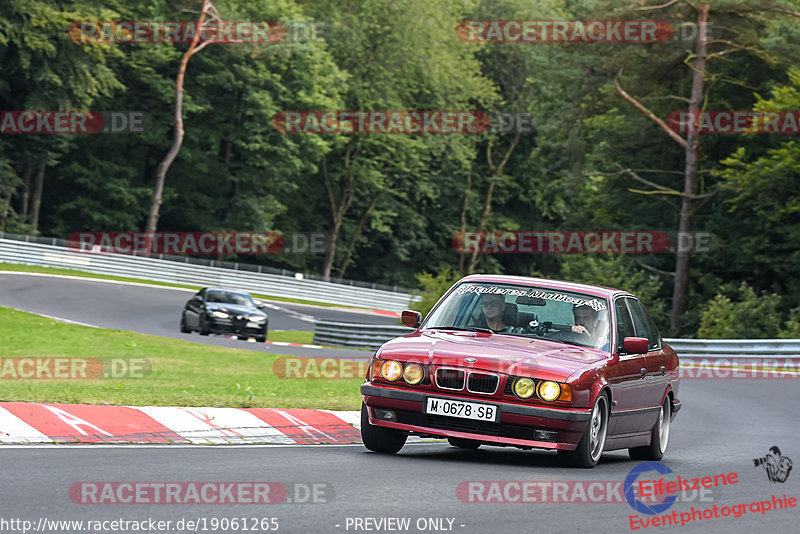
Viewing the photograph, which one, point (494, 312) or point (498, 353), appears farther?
point (494, 312)

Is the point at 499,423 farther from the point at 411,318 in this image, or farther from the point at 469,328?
the point at 411,318

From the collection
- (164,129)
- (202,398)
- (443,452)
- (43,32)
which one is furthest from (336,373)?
(164,129)

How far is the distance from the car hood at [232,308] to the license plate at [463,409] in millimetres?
23755

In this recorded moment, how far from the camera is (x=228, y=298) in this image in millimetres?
33875

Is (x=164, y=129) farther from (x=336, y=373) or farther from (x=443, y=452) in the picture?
(x=443, y=452)

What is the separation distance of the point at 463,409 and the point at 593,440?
3.72ft

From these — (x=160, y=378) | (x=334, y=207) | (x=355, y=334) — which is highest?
(x=334, y=207)

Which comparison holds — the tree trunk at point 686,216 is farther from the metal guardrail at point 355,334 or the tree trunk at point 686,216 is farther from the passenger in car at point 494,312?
the passenger in car at point 494,312

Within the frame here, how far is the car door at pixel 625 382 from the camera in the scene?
1033cm

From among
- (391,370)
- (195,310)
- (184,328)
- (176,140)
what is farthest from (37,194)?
(391,370)

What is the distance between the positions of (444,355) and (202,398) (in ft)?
13.7

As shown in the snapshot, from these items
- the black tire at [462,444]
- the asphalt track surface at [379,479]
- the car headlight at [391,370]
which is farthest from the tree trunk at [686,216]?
the car headlight at [391,370]

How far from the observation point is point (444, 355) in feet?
31.7

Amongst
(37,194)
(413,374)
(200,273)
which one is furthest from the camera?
(37,194)
